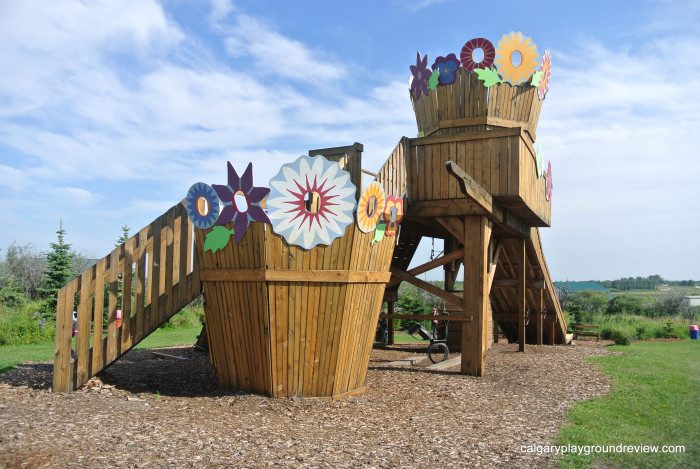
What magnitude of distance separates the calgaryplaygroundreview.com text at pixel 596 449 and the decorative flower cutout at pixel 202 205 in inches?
178

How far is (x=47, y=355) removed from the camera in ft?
42.8

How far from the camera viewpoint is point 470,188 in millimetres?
9172

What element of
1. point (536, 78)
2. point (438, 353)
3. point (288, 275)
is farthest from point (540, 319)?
point (288, 275)

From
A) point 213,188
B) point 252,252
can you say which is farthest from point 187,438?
point 213,188

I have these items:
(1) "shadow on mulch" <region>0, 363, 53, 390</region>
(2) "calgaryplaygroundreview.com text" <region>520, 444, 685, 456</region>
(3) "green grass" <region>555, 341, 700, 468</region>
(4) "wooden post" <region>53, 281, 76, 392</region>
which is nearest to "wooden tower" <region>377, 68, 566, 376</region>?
(3) "green grass" <region>555, 341, 700, 468</region>

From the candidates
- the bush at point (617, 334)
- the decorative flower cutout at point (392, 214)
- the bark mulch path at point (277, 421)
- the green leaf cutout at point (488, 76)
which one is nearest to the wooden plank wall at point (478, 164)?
the green leaf cutout at point (488, 76)

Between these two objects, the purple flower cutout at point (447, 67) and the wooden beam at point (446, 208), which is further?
the purple flower cutout at point (447, 67)

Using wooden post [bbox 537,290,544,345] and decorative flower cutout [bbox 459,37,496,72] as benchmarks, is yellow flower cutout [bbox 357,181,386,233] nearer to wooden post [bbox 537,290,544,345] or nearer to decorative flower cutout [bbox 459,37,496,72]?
decorative flower cutout [bbox 459,37,496,72]

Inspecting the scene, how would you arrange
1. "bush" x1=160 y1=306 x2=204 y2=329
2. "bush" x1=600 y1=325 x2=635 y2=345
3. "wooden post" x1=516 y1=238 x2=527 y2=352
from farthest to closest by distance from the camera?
"bush" x1=160 y1=306 x2=204 y2=329
"bush" x1=600 y1=325 x2=635 y2=345
"wooden post" x1=516 y1=238 x2=527 y2=352

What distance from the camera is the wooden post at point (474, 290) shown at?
10.5m

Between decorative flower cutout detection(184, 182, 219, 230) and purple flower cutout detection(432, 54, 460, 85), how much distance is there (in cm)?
535

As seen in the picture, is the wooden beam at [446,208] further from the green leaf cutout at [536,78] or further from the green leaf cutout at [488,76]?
the green leaf cutout at [536,78]

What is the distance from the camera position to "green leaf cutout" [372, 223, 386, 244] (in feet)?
26.8

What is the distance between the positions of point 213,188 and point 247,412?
2.74 metres
